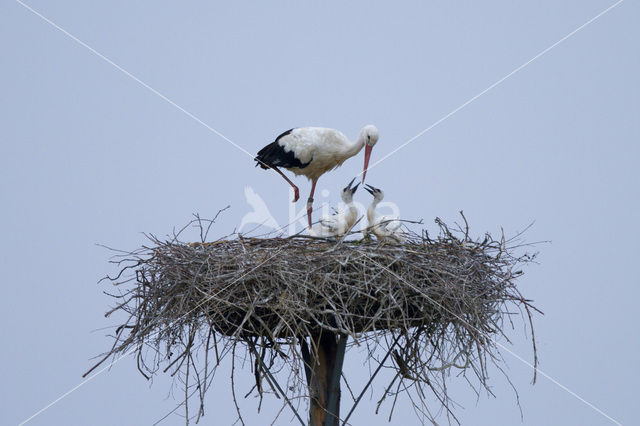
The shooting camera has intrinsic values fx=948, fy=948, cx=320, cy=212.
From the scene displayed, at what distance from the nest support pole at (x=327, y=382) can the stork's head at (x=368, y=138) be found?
1953mm

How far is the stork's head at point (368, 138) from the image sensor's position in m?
7.46

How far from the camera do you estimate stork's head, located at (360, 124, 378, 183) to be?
7457mm

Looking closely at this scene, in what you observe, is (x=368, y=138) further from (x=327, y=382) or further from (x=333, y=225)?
(x=327, y=382)

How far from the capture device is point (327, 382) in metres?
5.93

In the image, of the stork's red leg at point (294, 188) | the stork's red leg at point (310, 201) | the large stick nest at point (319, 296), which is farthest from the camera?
the stork's red leg at point (294, 188)

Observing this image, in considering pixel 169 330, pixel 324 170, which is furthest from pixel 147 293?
pixel 324 170

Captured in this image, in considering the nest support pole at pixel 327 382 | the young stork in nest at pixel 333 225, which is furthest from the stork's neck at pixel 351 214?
the nest support pole at pixel 327 382

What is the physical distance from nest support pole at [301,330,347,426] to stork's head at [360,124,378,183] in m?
1.95

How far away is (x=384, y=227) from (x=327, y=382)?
1048 mm

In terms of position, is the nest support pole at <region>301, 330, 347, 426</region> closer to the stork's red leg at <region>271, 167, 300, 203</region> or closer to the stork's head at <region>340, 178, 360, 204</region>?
the stork's head at <region>340, 178, 360, 204</region>

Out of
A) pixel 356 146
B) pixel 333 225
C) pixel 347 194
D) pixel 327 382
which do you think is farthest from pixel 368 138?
pixel 327 382

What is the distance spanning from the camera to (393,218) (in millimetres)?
6234

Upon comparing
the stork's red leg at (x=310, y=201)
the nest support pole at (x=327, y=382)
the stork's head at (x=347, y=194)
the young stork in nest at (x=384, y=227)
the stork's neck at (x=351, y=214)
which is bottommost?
the nest support pole at (x=327, y=382)

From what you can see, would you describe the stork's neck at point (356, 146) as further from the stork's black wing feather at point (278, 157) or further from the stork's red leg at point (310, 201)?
the stork's red leg at point (310, 201)
